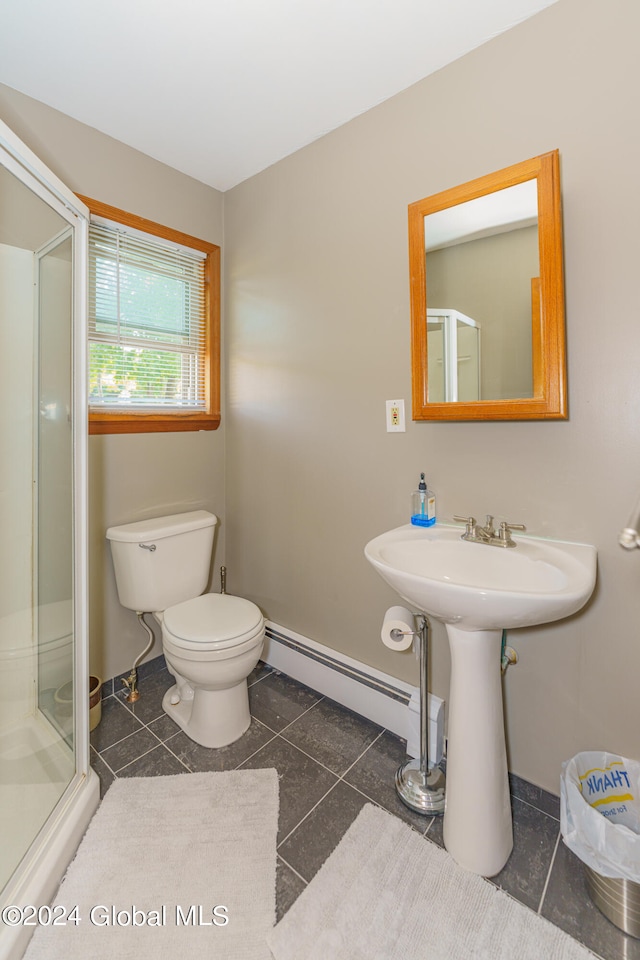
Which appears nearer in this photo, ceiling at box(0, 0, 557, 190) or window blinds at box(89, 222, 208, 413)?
ceiling at box(0, 0, 557, 190)

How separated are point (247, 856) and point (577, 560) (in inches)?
48.8

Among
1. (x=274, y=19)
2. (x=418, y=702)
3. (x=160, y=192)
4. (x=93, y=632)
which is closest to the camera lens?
(x=274, y=19)

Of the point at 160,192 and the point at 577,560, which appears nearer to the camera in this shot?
the point at 577,560

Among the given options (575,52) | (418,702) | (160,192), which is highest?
(160,192)

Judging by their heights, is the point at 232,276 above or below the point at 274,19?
below

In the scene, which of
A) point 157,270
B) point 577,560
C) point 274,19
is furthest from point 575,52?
point 157,270

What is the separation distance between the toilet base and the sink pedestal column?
33.4 inches

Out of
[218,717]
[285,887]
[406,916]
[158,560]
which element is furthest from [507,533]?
[158,560]

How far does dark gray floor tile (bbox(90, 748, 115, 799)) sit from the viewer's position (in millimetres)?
1475

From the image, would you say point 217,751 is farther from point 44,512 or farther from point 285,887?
point 44,512

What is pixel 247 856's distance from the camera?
4.09ft

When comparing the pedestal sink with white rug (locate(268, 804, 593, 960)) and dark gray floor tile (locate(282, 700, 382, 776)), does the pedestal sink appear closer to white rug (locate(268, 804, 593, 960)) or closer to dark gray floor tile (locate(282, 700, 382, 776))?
white rug (locate(268, 804, 593, 960))

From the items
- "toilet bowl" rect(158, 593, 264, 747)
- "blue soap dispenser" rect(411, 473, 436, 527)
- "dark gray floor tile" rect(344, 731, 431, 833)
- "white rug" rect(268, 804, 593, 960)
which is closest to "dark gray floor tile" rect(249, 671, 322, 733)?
"toilet bowl" rect(158, 593, 264, 747)

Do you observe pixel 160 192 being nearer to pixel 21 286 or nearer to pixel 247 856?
pixel 21 286
